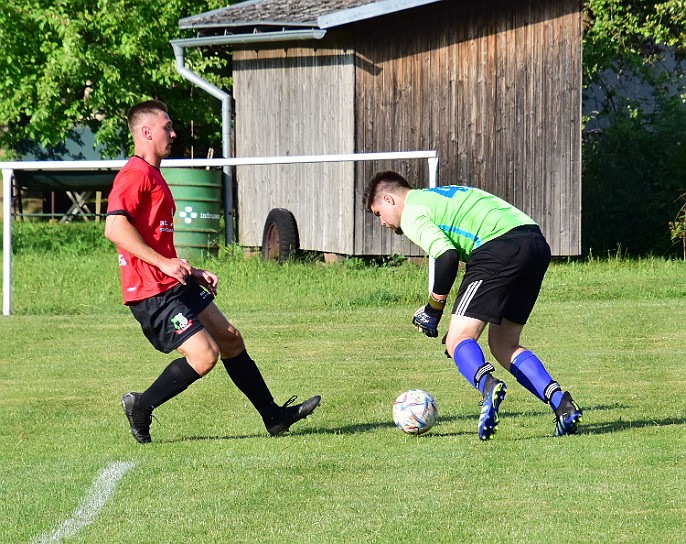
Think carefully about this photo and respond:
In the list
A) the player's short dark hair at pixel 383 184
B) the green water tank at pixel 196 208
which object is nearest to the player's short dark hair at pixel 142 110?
the player's short dark hair at pixel 383 184

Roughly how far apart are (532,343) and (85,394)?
4592 mm

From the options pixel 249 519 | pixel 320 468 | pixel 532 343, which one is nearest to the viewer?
pixel 249 519

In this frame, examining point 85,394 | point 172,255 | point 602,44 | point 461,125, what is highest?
point 602,44

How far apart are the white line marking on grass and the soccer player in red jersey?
0.76 metres

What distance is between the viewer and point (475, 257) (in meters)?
7.39

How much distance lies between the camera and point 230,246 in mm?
19516

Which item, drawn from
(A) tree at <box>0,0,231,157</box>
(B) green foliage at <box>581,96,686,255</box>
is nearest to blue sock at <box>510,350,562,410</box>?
(B) green foliage at <box>581,96,686,255</box>

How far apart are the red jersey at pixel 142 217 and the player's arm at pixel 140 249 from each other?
0.09 m

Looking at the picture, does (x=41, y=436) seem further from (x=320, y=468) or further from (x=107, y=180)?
(x=107, y=180)

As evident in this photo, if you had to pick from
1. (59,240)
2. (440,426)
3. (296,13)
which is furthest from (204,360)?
(59,240)

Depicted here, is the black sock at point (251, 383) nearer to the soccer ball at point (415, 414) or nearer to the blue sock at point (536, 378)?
the soccer ball at point (415, 414)

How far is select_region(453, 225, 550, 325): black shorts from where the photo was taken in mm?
7285

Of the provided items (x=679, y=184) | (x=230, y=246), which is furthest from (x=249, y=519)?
(x=679, y=184)

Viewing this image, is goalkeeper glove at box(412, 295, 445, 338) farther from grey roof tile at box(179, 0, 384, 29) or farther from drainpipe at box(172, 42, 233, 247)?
drainpipe at box(172, 42, 233, 247)
